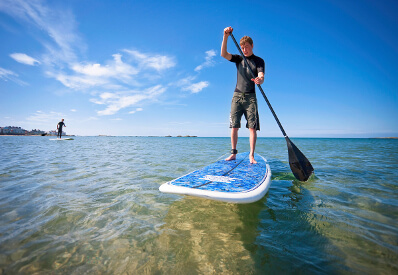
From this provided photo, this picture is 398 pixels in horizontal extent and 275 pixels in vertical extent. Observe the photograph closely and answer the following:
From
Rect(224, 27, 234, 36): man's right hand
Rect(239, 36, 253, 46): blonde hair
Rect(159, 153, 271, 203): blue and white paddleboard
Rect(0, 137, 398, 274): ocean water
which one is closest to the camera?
Rect(0, 137, 398, 274): ocean water

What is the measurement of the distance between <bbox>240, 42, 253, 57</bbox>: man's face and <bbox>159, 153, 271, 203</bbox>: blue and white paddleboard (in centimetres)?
304

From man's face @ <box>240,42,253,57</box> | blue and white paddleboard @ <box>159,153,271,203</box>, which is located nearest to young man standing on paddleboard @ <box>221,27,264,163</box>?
man's face @ <box>240,42,253,57</box>

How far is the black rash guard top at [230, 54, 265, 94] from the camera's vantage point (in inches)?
177

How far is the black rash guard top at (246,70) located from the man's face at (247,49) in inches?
3.9

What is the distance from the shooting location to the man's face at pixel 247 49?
175 inches

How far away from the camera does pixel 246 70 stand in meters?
4.54

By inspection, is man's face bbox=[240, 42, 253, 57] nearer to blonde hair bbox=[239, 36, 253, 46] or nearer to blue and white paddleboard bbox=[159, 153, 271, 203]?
blonde hair bbox=[239, 36, 253, 46]

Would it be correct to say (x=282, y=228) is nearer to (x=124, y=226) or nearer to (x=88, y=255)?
(x=124, y=226)

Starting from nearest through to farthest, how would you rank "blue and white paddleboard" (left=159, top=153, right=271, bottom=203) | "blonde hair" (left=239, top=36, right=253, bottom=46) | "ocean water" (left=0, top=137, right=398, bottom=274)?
"ocean water" (left=0, top=137, right=398, bottom=274) → "blue and white paddleboard" (left=159, top=153, right=271, bottom=203) → "blonde hair" (left=239, top=36, right=253, bottom=46)

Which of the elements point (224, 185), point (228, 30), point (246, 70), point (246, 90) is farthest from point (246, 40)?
point (224, 185)

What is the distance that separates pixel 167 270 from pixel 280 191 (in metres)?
3.06

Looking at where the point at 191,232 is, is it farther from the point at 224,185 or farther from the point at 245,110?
the point at 245,110

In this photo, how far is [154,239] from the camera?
6.69 feet

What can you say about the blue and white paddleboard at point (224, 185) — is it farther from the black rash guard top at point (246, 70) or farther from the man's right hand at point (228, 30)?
the man's right hand at point (228, 30)
